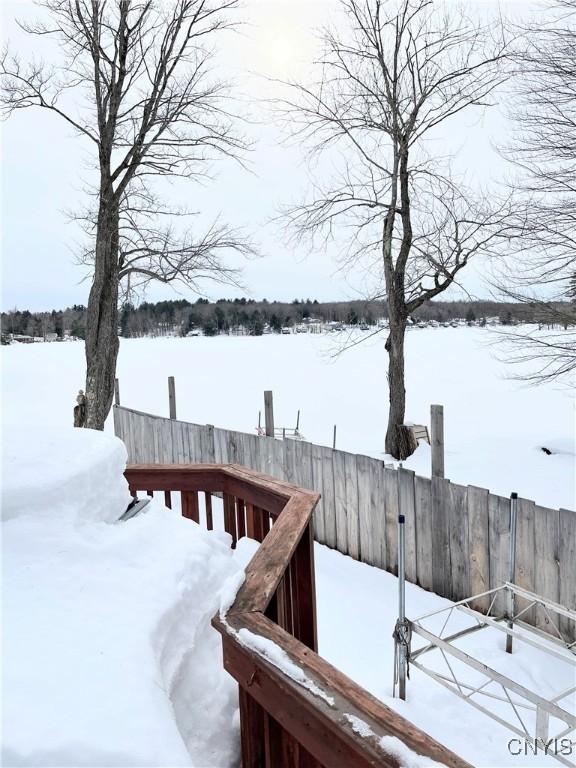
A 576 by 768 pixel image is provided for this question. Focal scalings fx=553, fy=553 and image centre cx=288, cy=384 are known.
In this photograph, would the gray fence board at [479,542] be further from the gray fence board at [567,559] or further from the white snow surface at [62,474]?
the white snow surface at [62,474]

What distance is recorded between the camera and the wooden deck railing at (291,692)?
39.6 inches

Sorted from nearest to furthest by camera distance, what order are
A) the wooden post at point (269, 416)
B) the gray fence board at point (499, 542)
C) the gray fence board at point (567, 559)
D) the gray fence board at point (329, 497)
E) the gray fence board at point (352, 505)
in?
the gray fence board at point (567, 559) → the gray fence board at point (499, 542) → the gray fence board at point (352, 505) → the gray fence board at point (329, 497) → the wooden post at point (269, 416)

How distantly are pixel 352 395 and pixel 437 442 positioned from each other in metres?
16.2

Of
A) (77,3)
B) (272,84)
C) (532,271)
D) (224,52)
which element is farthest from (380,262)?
(77,3)

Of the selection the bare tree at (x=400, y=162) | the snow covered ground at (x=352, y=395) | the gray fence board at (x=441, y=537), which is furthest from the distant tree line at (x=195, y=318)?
the gray fence board at (x=441, y=537)

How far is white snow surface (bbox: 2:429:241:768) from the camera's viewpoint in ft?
3.82

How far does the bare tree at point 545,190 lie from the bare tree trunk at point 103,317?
6.39 metres

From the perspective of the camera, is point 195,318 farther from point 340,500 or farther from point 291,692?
point 291,692

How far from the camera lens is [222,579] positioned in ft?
7.46

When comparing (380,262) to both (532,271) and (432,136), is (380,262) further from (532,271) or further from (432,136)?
(532,271)

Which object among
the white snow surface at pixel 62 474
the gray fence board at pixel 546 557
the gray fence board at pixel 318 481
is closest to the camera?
the white snow surface at pixel 62 474

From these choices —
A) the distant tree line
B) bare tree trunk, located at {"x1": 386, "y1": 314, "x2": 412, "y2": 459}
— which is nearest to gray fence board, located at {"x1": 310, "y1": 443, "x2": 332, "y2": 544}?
bare tree trunk, located at {"x1": 386, "y1": 314, "x2": 412, "y2": 459}

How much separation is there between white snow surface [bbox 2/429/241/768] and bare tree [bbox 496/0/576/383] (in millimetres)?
6651

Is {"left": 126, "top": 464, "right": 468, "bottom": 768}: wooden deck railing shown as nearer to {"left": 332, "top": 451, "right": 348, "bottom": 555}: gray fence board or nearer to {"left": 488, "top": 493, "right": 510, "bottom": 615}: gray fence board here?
{"left": 488, "top": 493, "right": 510, "bottom": 615}: gray fence board
